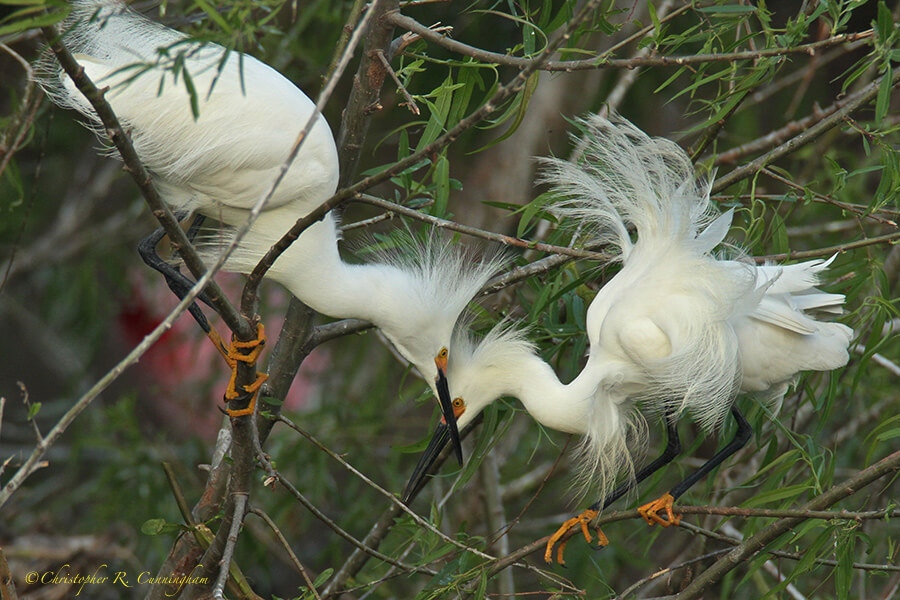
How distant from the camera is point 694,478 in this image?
2041mm

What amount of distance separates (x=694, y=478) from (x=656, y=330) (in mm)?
449

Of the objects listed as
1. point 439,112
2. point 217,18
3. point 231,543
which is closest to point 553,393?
point 439,112

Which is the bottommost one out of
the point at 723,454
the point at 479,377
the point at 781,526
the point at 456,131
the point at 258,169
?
the point at 723,454

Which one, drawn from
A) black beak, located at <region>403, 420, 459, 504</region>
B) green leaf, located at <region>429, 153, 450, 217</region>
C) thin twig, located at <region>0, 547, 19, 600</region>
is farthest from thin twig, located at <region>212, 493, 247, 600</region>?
green leaf, located at <region>429, 153, 450, 217</region>

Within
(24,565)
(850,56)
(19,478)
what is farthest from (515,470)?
(850,56)

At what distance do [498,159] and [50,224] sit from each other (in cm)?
237

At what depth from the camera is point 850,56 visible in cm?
479

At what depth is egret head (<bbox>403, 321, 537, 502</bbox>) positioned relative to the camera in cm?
203

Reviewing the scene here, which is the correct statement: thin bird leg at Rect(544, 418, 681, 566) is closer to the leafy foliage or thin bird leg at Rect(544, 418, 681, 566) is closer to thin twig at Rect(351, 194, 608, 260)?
the leafy foliage

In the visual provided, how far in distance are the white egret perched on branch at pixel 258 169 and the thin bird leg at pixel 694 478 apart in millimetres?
Result: 499

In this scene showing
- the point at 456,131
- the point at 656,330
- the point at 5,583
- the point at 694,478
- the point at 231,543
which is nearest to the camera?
the point at 456,131

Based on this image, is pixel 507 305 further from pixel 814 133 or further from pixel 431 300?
pixel 814 133

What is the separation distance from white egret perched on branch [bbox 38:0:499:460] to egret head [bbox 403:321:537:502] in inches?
2.3

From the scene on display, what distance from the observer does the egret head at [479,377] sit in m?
2.03
